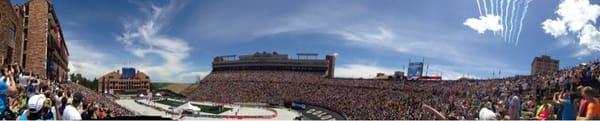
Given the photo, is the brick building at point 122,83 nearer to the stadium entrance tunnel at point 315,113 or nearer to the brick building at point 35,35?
the brick building at point 35,35

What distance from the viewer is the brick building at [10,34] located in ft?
63.8

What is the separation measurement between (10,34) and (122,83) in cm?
3225

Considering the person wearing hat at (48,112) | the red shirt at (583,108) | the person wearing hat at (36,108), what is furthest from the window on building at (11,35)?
the red shirt at (583,108)

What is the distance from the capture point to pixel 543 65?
24.0 metres

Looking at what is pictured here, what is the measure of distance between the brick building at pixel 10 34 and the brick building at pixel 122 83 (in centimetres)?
2083

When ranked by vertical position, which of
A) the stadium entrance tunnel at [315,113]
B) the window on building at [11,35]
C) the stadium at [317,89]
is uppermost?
the window on building at [11,35]

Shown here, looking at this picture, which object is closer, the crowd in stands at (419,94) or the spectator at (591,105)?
the spectator at (591,105)

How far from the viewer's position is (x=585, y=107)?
679cm

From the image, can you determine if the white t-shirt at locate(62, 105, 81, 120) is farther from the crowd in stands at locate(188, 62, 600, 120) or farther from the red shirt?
the red shirt

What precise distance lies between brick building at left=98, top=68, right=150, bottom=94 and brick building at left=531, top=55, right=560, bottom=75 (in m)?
34.6

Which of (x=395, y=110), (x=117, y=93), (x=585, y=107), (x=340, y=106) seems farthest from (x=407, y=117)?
(x=117, y=93)

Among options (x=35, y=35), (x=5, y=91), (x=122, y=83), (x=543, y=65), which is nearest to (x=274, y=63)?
(x=122, y=83)

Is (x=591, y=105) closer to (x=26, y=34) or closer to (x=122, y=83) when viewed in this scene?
(x=26, y=34)

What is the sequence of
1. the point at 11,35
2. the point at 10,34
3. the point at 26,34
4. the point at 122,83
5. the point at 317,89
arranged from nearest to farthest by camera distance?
the point at 10,34
the point at 11,35
the point at 26,34
the point at 122,83
the point at 317,89
